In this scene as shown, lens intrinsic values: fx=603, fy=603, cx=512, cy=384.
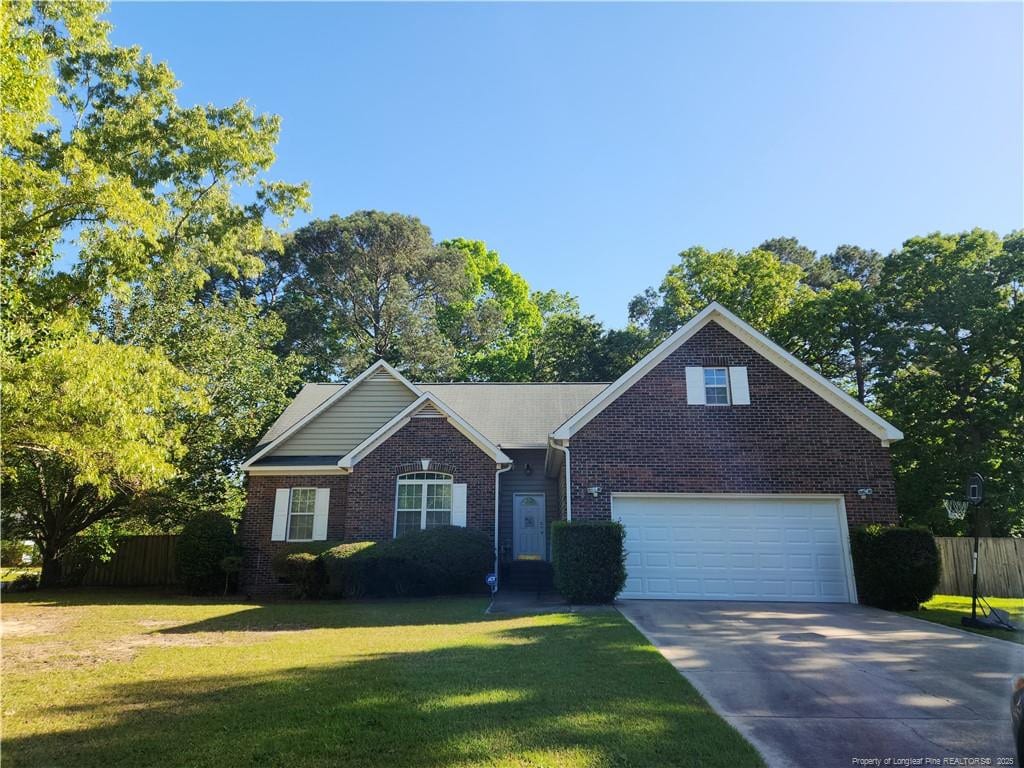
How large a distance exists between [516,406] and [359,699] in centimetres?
1581

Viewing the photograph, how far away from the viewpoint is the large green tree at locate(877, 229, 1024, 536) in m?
20.0

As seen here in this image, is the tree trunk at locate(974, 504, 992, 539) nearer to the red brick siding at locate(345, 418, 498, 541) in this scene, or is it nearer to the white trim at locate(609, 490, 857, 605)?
the white trim at locate(609, 490, 857, 605)

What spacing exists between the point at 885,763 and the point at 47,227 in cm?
1416

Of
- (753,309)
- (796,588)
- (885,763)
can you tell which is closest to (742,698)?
(885,763)

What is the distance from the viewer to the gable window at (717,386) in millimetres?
13828

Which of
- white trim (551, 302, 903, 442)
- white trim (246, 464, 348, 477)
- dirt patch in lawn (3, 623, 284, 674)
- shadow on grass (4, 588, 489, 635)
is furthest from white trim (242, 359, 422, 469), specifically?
dirt patch in lawn (3, 623, 284, 674)

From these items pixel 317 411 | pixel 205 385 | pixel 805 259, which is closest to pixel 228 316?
pixel 205 385

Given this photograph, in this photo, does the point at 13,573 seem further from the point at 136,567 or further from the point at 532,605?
the point at 532,605

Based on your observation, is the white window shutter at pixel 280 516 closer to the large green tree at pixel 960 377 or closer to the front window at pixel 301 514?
the front window at pixel 301 514

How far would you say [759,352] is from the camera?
554 inches

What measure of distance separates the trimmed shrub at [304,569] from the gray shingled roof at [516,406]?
605 centimetres

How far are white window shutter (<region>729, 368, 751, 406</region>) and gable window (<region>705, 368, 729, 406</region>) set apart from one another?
5.1 inches

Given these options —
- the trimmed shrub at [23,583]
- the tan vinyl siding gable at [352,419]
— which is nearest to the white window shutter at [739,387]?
the tan vinyl siding gable at [352,419]

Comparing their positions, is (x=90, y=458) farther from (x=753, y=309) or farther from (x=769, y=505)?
(x=753, y=309)
